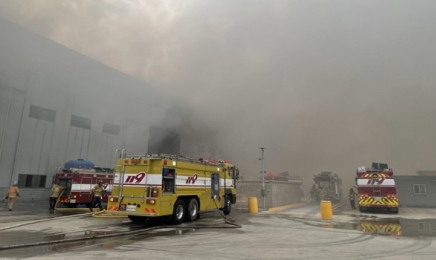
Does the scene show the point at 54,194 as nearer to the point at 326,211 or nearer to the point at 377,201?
the point at 326,211

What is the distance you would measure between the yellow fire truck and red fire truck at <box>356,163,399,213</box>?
9.27 meters

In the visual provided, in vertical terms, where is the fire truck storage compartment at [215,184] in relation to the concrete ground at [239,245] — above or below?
above

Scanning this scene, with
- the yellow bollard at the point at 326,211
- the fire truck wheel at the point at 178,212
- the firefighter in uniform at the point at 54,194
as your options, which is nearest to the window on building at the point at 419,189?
the yellow bollard at the point at 326,211

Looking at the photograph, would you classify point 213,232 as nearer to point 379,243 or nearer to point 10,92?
point 379,243

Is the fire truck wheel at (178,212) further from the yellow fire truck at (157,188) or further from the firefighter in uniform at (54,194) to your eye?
the firefighter in uniform at (54,194)

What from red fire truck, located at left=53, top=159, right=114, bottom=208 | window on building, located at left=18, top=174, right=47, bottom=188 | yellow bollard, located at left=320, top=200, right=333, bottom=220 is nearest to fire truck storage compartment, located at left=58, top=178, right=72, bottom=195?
red fire truck, located at left=53, top=159, right=114, bottom=208

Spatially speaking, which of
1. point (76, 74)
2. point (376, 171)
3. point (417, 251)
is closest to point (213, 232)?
point (417, 251)

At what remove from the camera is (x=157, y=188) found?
27.0 feet

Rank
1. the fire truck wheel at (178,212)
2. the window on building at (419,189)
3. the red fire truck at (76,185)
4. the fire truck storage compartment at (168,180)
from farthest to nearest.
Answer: the window on building at (419,189) < the red fire truck at (76,185) < the fire truck wheel at (178,212) < the fire truck storage compartment at (168,180)

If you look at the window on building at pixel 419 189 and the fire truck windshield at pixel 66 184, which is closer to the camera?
the fire truck windshield at pixel 66 184

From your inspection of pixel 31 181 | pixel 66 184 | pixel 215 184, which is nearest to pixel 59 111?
pixel 31 181

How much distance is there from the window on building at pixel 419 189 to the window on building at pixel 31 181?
25475 mm

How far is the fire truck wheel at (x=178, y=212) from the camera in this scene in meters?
8.74

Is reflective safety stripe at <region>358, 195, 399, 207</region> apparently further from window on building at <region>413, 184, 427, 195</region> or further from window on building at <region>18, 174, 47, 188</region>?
window on building at <region>18, 174, 47, 188</region>
